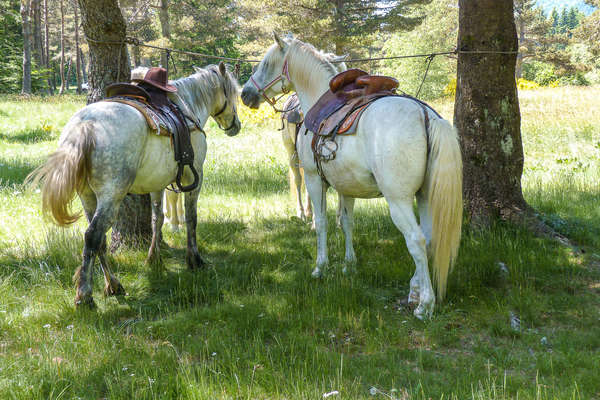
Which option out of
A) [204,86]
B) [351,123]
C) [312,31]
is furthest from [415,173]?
[312,31]

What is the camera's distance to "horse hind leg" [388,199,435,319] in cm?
385

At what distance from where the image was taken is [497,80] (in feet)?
17.6

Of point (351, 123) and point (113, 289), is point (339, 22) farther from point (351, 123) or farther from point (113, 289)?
point (113, 289)

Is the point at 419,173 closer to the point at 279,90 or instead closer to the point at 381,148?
the point at 381,148

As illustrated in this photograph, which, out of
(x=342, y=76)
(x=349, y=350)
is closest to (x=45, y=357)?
(x=349, y=350)

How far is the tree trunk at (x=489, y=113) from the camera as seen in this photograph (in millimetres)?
5306

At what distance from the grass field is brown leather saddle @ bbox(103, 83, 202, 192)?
1330 mm

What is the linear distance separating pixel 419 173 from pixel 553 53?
32967mm

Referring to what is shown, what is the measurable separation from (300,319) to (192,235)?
6.84 ft

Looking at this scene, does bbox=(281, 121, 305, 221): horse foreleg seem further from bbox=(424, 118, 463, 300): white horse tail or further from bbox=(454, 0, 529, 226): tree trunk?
bbox=(424, 118, 463, 300): white horse tail

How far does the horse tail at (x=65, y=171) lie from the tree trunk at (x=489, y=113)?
13.9 feet

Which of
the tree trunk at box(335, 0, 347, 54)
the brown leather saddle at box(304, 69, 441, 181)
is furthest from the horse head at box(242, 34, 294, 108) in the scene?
the tree trunk at box(335, 0, 347, 54)

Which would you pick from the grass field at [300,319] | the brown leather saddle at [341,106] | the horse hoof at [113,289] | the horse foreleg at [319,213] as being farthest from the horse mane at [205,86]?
the horse hoof at [113,289]

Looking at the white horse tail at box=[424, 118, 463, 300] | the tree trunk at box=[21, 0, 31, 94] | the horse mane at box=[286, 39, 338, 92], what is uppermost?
the tree trunk at box=[21, 0, 31, 94]
